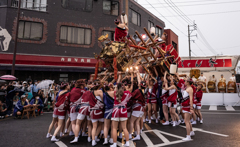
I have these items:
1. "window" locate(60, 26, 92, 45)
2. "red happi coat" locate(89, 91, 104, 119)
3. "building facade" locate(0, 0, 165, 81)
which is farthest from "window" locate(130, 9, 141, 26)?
"red happi coat" locate(89, 91, 104, 119)

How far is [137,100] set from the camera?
16.9ft

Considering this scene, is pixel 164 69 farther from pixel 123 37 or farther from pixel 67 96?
pixel 67 96

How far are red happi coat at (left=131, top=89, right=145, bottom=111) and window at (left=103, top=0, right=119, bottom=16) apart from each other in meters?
15.8

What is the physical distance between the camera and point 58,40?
16219 mm

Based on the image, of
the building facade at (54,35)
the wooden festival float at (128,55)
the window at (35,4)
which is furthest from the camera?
the window at (35,4)

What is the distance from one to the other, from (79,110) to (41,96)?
21.7 feet

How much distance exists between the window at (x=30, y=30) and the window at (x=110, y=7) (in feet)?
24.0

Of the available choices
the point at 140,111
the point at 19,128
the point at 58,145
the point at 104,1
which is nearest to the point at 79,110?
the point at 58,145

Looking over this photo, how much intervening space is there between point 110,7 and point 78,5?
12.2 ft

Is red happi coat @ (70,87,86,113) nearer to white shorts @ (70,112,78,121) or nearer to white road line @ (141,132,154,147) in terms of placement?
white shorts @ (70,112,78,121)

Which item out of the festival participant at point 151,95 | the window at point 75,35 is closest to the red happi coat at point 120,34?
the festival participant at point 151,95

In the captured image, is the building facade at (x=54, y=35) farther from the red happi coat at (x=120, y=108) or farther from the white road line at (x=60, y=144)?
the red happi coat at (x=120, y=108)

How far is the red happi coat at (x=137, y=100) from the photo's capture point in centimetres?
506

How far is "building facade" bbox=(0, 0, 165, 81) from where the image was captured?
1484cm
